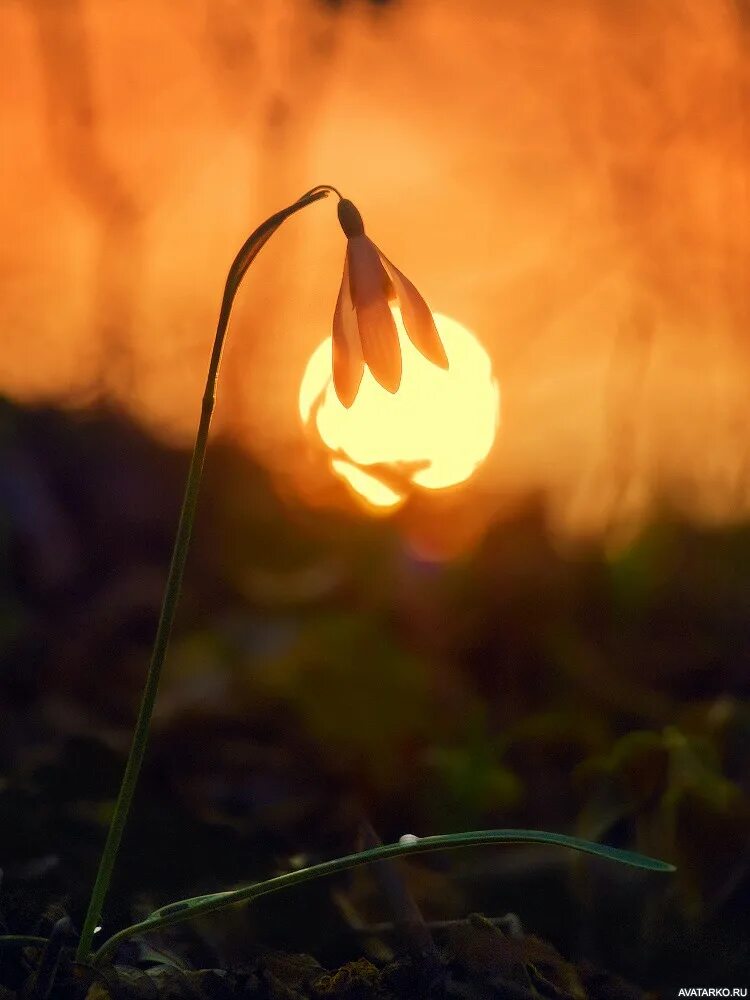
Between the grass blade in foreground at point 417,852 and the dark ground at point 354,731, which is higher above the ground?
the grass blade in foreground at point 417,852

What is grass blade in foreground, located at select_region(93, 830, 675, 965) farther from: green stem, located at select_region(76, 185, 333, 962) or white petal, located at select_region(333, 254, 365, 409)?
white petal, located at select_region(333, 254, 365, 409)

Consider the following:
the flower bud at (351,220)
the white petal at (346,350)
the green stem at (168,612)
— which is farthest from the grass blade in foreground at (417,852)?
the flower bud at (351,220)

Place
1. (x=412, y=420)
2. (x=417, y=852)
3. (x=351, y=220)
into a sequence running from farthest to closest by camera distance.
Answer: (x=412, y=420) → (x=351, y=220) → (x=417, y=852)

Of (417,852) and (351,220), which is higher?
(351,220)

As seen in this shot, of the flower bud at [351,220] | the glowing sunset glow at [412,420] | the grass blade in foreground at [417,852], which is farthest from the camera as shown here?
the glowing sunset glow at [412,420]

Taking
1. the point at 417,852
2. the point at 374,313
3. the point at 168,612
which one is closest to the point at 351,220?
the point at 374,313

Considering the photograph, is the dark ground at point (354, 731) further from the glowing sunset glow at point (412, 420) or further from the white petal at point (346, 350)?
the white petal at point (346, 350)

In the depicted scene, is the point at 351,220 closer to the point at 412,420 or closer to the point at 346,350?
the point at 346,350
